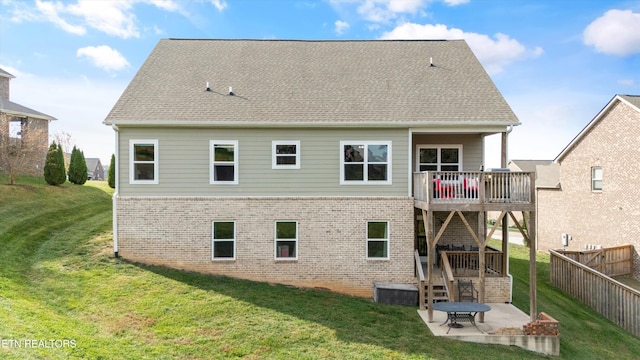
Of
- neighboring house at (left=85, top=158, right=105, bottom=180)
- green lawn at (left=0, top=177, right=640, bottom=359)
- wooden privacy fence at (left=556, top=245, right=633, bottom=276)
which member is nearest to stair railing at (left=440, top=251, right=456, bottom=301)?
green lawn at (left=0, top=177, right=640, bottom=359)

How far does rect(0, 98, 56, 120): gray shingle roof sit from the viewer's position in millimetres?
25959

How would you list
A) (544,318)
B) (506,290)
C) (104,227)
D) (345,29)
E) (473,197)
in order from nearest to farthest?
1. (544,318)
2. (473,197)
3. (506,290)
4. (104,227)
5. (345,29)

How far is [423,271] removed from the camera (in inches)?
580

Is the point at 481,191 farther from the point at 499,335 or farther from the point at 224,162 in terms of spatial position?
the point at 224,162

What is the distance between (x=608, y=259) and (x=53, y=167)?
32.1 m

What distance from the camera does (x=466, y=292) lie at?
13906mm

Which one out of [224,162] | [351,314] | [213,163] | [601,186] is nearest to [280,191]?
[224,162]

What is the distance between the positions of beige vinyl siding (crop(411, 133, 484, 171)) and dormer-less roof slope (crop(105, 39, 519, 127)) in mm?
1462

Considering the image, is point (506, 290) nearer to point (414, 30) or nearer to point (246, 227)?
point (246, 227)

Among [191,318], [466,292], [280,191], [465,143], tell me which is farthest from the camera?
[465,143]

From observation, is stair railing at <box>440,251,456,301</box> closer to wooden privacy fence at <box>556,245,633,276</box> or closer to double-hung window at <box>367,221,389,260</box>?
double-hung window at <box>367,221,389,260</box>

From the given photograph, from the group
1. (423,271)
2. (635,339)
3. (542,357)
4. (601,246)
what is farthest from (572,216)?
(542,357)

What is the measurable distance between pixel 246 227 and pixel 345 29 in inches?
496

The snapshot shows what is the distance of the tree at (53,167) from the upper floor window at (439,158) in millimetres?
22297
